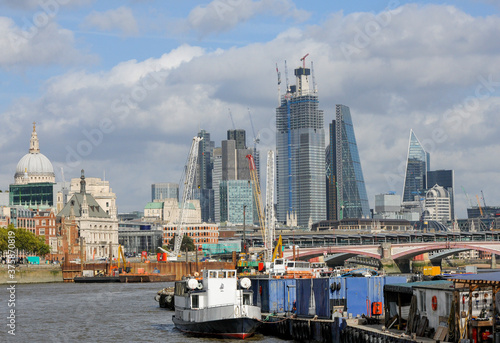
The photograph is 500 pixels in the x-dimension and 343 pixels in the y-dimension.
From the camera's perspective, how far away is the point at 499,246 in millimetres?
194000

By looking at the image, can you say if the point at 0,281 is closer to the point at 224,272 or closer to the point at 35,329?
the point at 35,329

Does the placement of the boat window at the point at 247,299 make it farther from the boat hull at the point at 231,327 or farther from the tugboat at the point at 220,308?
the boat hull at the point at 231,327

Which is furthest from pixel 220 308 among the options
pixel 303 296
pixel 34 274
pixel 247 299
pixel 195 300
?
pixel 34 274

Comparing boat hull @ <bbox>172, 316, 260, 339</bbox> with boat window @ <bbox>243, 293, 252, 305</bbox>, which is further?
boat window @ <bbox>243, 293, 252, 305</bbox>

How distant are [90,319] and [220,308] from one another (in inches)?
967

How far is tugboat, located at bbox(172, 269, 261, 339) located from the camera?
67.8 m

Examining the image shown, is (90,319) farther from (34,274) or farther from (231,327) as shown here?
(34,274)

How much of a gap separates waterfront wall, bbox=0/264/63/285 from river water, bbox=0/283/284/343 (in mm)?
42916

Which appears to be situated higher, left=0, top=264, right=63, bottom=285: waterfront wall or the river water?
left=0, top=264, right=63, bottom=285: waterfront wall

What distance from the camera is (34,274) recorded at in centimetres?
18138

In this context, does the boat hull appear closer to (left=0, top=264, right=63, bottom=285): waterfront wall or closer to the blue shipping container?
the blue shipping container

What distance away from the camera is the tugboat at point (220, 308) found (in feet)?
222

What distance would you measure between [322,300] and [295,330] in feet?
10.1

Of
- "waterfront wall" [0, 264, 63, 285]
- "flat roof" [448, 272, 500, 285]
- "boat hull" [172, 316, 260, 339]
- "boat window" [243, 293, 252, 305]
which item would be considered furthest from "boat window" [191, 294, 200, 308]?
"waterfront wall" [0, 264, 63, 285]
